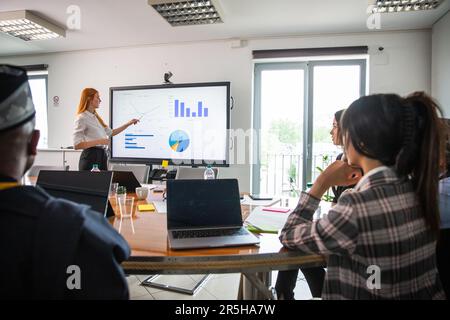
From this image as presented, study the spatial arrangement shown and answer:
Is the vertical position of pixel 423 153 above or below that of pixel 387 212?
above

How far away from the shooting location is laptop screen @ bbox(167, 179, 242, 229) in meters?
1.20

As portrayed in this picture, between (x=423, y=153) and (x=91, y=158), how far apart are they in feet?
10.3

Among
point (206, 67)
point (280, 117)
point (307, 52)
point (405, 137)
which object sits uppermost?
point (307, 52)

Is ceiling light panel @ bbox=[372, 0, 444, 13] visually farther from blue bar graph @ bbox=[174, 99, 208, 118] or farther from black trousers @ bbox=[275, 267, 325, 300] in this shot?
black trousers @ bbox=[275, 267, 325, 300]

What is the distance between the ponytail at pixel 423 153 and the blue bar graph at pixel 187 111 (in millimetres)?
3376

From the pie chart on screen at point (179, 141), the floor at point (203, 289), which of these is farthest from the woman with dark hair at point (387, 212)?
the pie chart on screen at point (179, 141)

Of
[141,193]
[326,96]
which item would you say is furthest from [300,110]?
[141,193]

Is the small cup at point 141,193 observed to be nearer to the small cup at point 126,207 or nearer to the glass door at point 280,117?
the small cup at point 126,207

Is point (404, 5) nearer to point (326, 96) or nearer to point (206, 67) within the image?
point (326, 96)

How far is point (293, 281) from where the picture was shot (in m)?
1.71

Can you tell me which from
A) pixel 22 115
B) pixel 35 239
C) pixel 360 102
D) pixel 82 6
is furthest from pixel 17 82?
pixel 82 6

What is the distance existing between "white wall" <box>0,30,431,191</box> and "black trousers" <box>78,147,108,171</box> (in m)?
1.68

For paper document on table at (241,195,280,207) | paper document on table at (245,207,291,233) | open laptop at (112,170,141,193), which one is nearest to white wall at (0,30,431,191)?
open laptop at (112,170,141,193)

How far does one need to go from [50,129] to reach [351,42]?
484 cm
